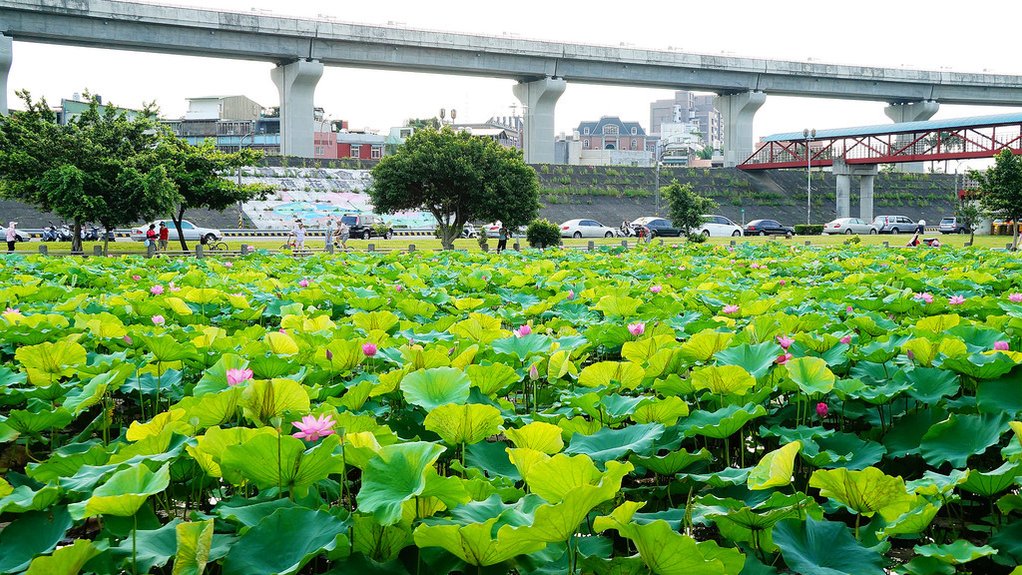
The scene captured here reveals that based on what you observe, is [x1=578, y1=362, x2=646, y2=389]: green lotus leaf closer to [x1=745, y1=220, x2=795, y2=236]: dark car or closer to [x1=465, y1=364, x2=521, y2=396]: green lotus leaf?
[x1=465, y1=364, x2=521, y2=396]: green lotus leaf

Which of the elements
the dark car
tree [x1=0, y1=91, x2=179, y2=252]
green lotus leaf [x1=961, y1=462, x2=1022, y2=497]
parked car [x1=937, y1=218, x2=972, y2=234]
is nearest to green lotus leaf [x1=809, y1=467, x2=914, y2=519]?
green lotus leaf [x1=961, y1=462, x2=1022, y2=497]

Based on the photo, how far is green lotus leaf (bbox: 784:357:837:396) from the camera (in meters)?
2.73

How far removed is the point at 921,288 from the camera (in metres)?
6.92

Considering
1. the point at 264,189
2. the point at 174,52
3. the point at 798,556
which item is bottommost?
the point at 798,556

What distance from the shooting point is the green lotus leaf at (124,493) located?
5.64 feet

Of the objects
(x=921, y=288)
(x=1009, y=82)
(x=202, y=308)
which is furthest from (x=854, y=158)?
(x=202, y=308)

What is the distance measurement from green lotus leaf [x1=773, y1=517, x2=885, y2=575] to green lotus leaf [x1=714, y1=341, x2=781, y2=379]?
122 centimetres

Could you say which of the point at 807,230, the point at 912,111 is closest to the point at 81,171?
the point at 807,230

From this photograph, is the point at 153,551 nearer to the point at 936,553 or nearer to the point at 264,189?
the point at 936,553

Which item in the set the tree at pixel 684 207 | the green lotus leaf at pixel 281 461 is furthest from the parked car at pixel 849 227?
the green lotus leaf at pixel 281 461

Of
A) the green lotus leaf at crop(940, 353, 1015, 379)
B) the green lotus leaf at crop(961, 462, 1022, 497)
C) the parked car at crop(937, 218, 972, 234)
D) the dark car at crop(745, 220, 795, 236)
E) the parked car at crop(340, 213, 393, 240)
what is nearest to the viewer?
the green lotus leaf at crop(961, 462, 1022, 497)

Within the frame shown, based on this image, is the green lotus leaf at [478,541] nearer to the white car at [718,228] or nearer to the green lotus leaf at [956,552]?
the green lotus leaf at [956,552]

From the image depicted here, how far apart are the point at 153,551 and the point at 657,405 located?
1.37 meters

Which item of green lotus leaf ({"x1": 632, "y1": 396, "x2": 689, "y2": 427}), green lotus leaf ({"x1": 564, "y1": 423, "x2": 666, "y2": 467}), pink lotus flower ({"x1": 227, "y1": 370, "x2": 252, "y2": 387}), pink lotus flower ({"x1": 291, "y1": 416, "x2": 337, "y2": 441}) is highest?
pink lotus flower ({"x1": 227, "y1": 370, "x2": 252, "y2": 387})
